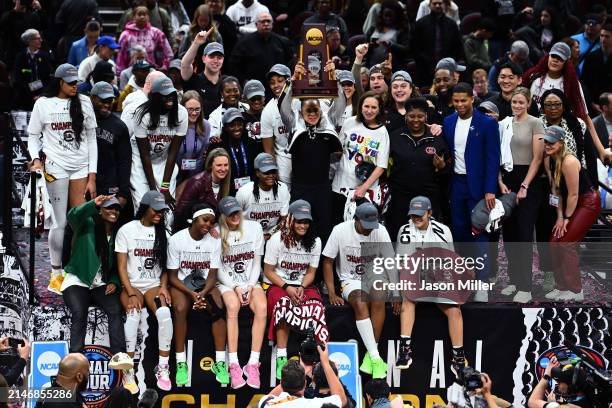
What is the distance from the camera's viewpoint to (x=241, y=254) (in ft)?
42.7

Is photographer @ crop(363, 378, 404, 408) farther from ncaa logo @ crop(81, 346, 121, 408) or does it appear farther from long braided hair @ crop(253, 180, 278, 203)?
ncaa logo @ crop(81, 346, 121, 408)

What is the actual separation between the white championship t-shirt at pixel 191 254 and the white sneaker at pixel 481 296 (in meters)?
2.52

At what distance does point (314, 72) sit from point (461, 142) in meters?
1.57

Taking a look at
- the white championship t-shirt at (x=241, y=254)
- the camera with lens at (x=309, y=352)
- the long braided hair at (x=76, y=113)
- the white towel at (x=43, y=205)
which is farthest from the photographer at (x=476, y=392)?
the long braided hair at (x=76, y=113)

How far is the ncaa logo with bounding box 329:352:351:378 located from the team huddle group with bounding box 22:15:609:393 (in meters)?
0.20

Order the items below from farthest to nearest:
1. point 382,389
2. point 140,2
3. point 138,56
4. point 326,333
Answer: point 140,2, point 138,56, point 326,333, point 382,389

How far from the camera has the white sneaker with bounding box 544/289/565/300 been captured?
13469mm

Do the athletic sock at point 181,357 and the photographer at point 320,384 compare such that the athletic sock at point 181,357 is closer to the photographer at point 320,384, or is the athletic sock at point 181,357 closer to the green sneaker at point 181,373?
the green sneaker at point 181,373

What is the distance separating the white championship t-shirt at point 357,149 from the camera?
13.4 meters

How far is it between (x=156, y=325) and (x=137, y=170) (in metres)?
1.52

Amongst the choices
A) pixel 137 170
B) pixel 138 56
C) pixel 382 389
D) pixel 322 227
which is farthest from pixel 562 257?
pixel 138 56

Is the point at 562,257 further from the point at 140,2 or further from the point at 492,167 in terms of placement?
the point at 140,2

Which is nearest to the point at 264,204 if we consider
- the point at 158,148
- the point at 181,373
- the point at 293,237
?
the point at 293,237

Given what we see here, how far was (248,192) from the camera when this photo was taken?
13.3 metres
